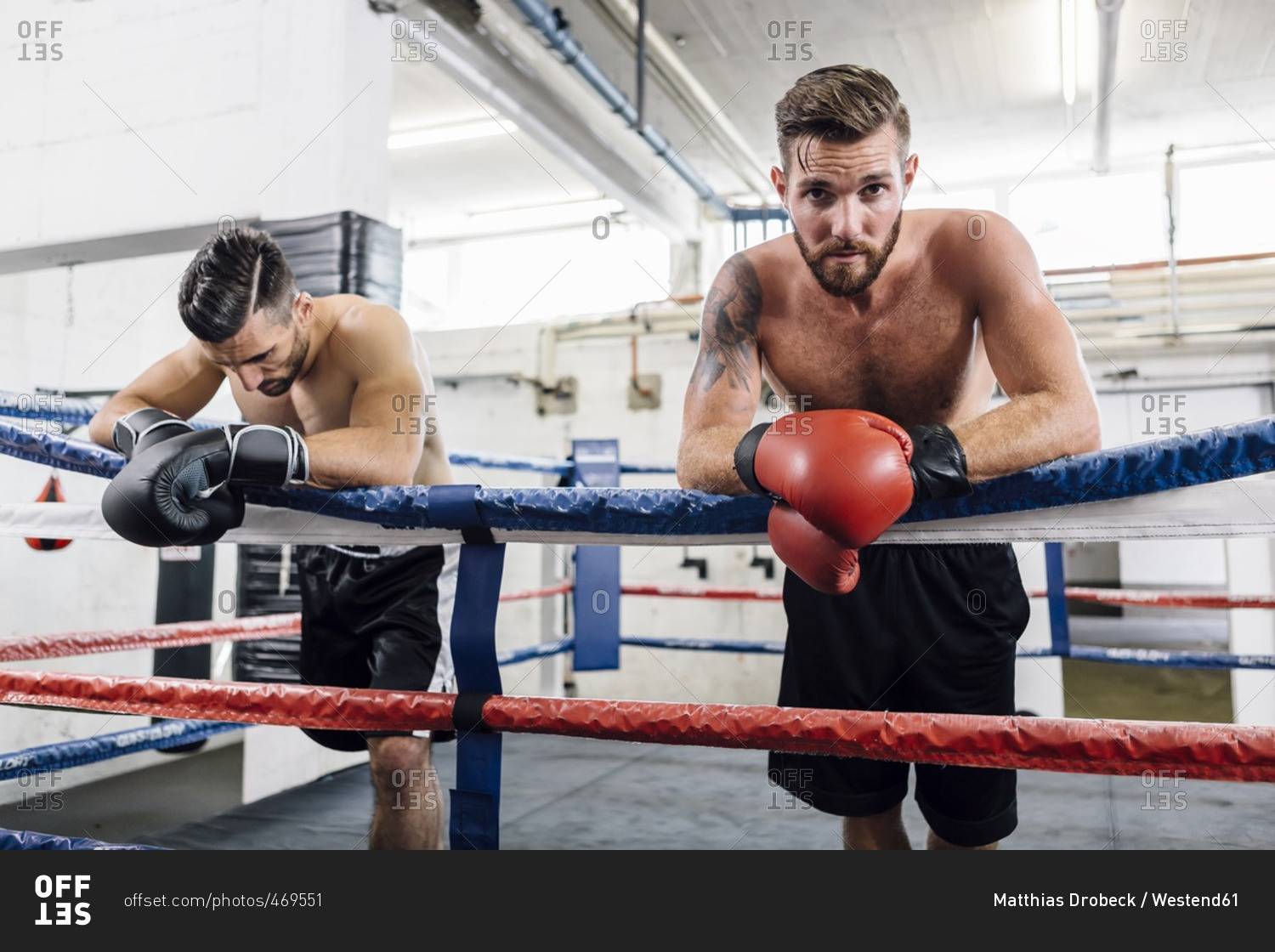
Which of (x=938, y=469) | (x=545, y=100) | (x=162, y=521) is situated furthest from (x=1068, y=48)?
(x=162, y=521)

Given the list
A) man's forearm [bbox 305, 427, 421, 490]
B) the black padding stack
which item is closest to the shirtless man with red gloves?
man's forearm [bbox 305, 427, 421, 490]

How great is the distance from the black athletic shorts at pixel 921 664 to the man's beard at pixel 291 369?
1.13m

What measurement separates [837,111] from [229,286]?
108 centimetres

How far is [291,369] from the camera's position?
175 cm

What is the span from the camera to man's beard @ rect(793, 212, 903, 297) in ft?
4.32

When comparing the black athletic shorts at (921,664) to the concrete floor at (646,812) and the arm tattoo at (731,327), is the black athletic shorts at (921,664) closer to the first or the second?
the arm tattoo at (731,327)

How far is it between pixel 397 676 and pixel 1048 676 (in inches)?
151

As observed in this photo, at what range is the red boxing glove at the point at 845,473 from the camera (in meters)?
0.87

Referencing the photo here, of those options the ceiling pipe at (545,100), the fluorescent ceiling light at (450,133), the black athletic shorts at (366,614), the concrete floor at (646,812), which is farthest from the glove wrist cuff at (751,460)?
the fluorescent ceiling light at (450,133)

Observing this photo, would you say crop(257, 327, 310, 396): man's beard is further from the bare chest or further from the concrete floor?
the concrete floor

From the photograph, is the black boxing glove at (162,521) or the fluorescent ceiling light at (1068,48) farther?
the fluorescent ceiling light at (1068,48)

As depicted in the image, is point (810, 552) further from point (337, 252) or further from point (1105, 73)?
point (1105, 73)

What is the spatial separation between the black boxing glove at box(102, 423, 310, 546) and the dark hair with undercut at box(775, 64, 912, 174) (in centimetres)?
88
